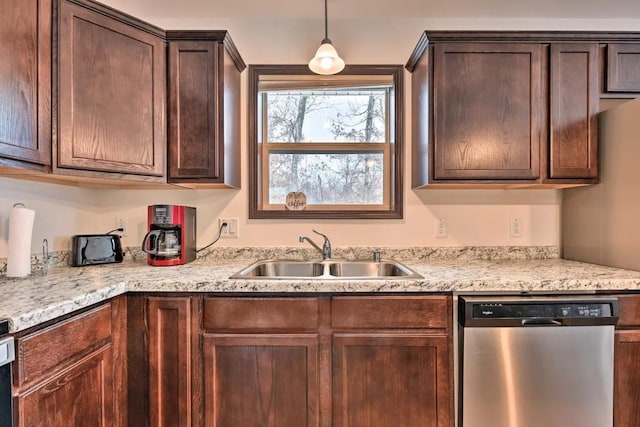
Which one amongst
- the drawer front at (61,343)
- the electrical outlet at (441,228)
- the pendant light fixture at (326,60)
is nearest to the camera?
the drawer front at (61,343)

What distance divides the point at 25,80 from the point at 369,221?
174 cm

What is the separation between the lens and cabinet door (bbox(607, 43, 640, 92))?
172 cm

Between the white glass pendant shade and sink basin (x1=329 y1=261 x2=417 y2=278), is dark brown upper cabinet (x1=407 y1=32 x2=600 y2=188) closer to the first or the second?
the white glass pendant shade

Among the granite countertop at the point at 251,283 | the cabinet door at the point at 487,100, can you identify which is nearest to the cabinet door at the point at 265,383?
the granite countertop at the point at 251,283

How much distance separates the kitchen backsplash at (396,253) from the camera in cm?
205

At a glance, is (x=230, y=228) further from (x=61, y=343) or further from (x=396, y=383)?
(x=396, y=383)

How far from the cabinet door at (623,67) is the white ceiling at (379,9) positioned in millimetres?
443

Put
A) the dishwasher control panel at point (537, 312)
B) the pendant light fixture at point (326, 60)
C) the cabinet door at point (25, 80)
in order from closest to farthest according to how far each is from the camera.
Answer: the cabinet door at point (25, 80), the dishwasher control panel at point (537, 312), the pendant light fixture at point (326, 60)

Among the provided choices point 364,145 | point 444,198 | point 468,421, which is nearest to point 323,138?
point 364,145

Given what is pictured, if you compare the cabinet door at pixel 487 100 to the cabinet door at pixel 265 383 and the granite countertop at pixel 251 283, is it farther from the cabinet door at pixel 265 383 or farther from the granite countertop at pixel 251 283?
the cabinet door at pixel 265 383

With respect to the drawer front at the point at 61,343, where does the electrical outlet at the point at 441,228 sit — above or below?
above

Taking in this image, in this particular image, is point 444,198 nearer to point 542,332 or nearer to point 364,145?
point 364,145

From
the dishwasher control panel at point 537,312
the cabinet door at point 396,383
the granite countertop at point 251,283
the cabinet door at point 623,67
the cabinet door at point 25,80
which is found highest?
the cabinet door at point 623,67

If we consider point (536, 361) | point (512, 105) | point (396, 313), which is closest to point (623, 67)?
point (512, 105)
